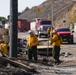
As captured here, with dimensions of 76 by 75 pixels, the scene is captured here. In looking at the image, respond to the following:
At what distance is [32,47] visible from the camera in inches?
830

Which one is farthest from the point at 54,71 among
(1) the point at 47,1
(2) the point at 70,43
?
(1) the point at 47,1

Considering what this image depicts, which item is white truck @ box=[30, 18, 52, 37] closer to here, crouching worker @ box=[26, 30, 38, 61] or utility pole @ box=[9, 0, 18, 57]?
utility pole @ box=[9, 0, 18, 57]

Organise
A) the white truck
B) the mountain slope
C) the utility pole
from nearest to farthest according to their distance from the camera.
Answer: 1. the utility pole
2. the white truck
3. the mountain slope

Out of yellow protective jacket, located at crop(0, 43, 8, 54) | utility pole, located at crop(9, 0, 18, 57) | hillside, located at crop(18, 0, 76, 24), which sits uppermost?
hillside, located at crop(18, 0, 76, 24)

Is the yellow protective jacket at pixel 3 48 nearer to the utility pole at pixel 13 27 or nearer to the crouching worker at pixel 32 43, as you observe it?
the utility pole at pixel 13 27

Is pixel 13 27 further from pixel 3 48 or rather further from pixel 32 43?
pixel 3 48

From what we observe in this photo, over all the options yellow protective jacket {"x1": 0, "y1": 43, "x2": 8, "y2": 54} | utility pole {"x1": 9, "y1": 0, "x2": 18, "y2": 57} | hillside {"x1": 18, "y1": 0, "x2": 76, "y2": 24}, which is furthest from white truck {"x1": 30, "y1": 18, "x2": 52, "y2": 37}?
hillside {"x1": 18, "y1": 0, "x2": 76, "y2": 24}

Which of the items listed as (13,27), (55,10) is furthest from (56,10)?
(13,27)

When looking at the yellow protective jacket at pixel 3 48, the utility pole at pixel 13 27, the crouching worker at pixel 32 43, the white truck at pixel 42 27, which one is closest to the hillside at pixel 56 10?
the white truck at pixel 42 27

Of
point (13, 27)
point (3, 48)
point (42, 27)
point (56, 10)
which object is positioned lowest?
point (3, 48)

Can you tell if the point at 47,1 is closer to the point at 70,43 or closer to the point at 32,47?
the point at 70,43

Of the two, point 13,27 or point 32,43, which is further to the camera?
point 13,27

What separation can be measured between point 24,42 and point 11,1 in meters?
11.2

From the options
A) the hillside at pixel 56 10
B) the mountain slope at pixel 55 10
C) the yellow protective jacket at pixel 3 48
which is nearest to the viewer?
the yellow protective jacket at pixel 3 48
